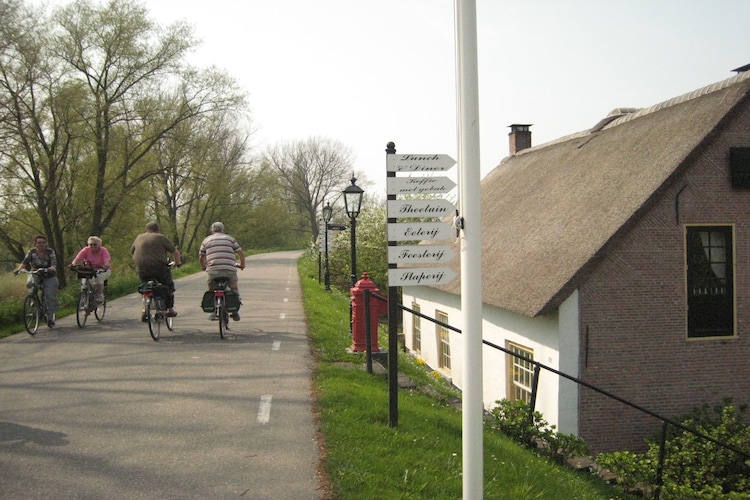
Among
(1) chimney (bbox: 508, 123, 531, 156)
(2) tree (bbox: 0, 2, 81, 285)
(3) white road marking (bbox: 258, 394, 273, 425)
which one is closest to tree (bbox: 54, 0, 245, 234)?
(2) tree (bbox: 0, 2, 81, 285)

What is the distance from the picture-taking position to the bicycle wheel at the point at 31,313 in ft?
34.3

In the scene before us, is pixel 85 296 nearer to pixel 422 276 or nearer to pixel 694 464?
pixel 422 276

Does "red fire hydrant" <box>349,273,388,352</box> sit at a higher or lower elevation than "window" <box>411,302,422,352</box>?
higher

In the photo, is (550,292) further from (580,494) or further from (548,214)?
(580,494)

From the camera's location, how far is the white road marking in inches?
235

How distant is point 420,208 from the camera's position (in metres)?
5.16

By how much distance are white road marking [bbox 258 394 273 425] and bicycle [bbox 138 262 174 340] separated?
12.4 ft

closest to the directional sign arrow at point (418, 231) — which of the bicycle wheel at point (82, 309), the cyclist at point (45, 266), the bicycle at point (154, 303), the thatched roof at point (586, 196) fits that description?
the bicycle at point (154, 303)

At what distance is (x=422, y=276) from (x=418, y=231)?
15.6 inches

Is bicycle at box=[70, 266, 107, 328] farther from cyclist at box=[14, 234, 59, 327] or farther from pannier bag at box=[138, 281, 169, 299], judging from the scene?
pannier bag at box=[138, 281, 169, 299]

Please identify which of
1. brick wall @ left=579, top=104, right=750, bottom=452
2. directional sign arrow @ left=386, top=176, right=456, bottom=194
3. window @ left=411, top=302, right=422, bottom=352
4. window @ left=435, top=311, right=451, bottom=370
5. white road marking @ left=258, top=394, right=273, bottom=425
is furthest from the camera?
window @ left=411, top=302, right=422, bottom=352

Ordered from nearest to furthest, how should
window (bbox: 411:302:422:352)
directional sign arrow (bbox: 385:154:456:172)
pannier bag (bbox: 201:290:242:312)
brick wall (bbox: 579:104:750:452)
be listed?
directional sign arrow (bbox: 385:154:456:172) → pannier bag (bbox: 201:290:242:312) → brick wall (bbox: 579:104:750:452) → window (bbox: 411:302:422:352)

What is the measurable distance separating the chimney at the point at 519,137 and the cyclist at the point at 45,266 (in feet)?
60.7

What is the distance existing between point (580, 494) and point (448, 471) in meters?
1.63
